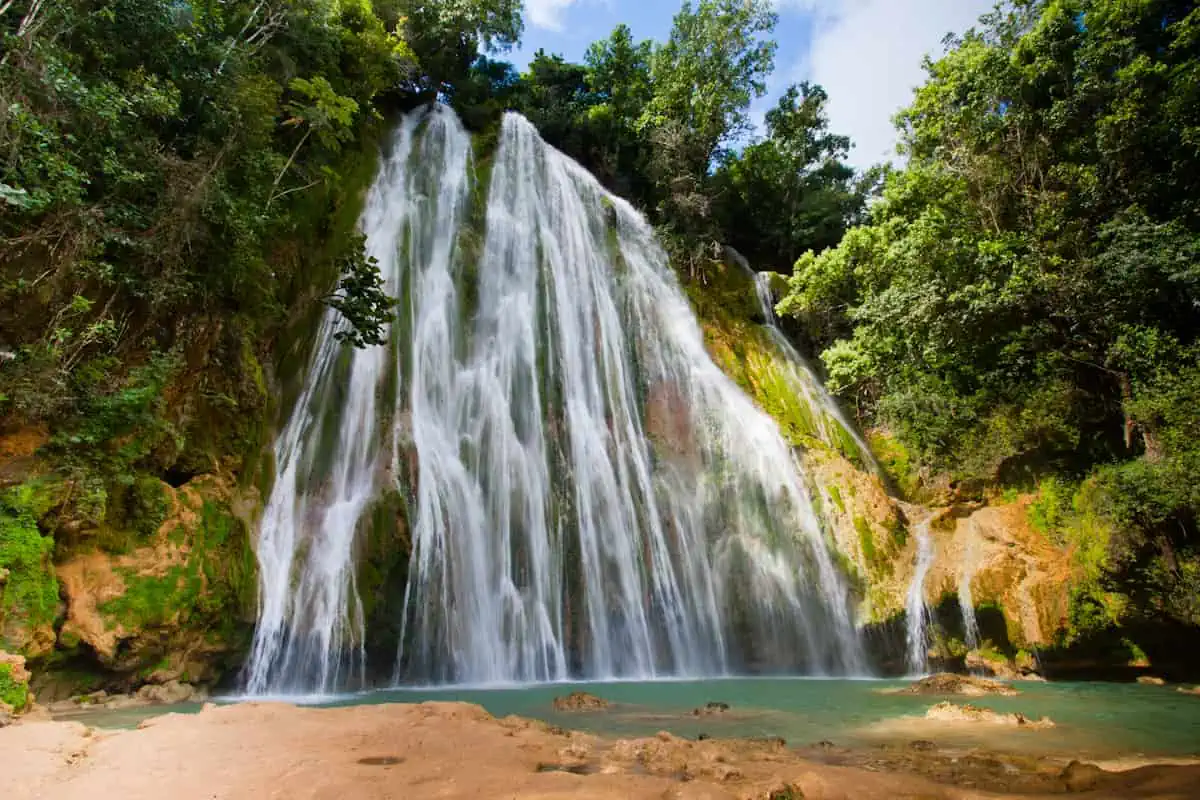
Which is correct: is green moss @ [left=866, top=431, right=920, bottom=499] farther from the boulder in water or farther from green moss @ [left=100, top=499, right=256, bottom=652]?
green moss @ [left=100, top=499, right=256, bottom=652]

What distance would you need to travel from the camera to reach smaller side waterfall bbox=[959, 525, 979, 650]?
35.3ft

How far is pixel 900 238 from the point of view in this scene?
1570 centimetres

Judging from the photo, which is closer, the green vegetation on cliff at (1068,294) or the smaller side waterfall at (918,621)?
the green vegetation on cliff at (1068,294)

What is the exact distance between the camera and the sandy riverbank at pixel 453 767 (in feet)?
10.6

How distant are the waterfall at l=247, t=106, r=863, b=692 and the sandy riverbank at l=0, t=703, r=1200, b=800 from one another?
4993 millimetres

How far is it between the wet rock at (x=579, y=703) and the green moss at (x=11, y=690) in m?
4.62

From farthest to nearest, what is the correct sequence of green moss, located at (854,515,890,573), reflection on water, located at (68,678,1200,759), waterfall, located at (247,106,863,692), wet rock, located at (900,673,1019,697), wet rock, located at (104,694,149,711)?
green moss, located at (854,515,890,573) < waterfall, located at (247,106,863,692) < wet rock, located at (900,673,1019,697) < wet rock, located at (104,694,149,711) < reflection on water, located at (68,678,1200,759)

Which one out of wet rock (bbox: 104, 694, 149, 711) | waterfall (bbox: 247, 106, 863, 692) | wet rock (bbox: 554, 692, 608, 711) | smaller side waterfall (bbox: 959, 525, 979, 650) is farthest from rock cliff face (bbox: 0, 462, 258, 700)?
smaller side waterfall (bbox: 959, 525, 979, 650)

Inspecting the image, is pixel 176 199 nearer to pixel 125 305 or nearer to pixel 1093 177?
pixel 125 305

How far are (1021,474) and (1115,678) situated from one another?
3647 millimetres

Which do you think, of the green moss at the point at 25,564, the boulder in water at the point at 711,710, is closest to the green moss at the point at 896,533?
the boulder in water at the point at 711,710

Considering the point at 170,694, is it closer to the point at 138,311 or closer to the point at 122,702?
the point at 122,702

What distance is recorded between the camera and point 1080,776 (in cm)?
354

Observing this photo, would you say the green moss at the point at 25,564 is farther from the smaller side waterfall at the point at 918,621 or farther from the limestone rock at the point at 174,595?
the smaller side waterfall at the point at 918,621
